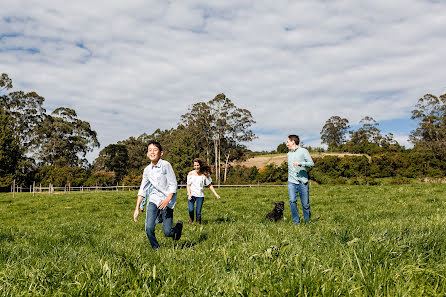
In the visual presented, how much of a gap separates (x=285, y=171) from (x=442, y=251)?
42857 mm

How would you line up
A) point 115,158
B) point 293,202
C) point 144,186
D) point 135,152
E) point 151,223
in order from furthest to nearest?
point 135,152
point 115,158
point 293,202
point 144,186
point 151,223

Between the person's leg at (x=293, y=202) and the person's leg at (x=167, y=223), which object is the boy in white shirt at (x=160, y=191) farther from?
the person's leg at (x=293, y=202)

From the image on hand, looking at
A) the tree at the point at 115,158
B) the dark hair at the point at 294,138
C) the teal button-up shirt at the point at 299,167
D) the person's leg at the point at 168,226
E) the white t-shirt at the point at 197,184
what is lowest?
the person's leg at the point at 168,226

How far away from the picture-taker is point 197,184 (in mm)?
9273

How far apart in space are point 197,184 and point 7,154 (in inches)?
1932

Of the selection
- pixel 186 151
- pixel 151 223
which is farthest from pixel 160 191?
pixel 186 151

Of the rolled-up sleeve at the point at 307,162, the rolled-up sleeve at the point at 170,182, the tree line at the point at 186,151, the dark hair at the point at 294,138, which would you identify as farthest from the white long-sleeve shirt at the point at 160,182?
the tree line at the point at 186,151

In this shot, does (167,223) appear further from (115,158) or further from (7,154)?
(115,158)

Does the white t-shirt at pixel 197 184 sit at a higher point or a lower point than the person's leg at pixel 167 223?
higher

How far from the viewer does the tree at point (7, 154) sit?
4562 cm

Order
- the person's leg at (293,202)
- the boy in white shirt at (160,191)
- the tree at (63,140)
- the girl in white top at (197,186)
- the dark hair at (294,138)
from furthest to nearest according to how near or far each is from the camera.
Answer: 1. the tree at (63,140)
2. the girl in white top at (197,186)
3. the dark hair at (294,138)
4. the person's leg at (293,202)
5. the boy in white shirt at (160,191)

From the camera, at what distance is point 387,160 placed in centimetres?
4097

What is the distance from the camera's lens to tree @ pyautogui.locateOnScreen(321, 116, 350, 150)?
90188 mm

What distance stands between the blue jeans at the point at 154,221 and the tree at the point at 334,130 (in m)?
89.8
